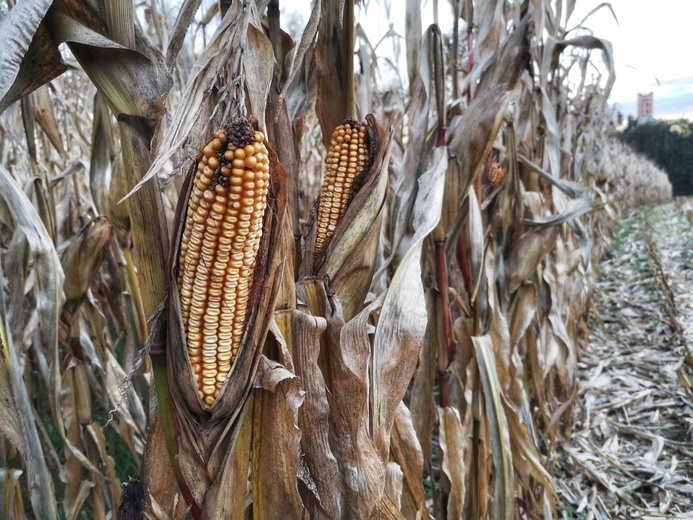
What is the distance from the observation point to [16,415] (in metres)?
1.11

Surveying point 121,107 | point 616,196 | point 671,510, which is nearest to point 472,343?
point 121,107

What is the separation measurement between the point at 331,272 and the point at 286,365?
11.8 inches

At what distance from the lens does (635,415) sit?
387cm

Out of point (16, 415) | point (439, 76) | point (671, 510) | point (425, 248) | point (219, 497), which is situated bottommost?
point (671, 510)

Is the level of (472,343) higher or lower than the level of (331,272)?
lower

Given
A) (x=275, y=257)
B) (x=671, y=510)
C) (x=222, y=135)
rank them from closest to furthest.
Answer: (x=222, y=135) < (x=275, y=257) < (x=671, y=510)

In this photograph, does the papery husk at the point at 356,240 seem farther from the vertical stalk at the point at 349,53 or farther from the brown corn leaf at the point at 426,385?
the brown corn leaf at the point at 426,385

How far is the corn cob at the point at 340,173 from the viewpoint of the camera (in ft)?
4.17

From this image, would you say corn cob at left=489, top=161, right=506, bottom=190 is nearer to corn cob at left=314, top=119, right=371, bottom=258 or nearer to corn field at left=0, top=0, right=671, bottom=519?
corn field at left=0, top=0, right=671, bottom=519

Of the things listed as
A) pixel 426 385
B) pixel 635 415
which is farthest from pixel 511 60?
pixel 635 415

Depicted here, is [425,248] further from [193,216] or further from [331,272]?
[193,216]

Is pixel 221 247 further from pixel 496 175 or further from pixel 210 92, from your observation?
pixel 496 175

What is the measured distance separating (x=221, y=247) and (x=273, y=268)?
0.13m

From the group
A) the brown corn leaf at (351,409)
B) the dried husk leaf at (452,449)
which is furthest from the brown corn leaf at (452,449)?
the brown corn leaf at (351,409)
